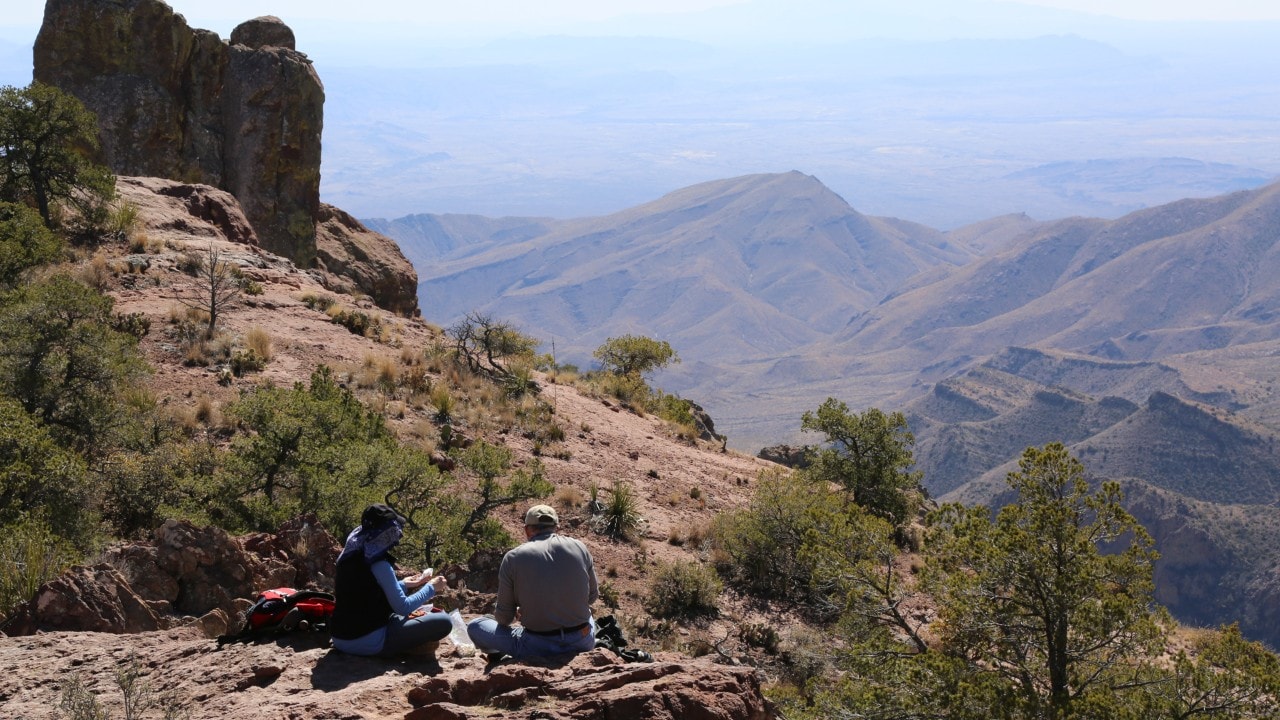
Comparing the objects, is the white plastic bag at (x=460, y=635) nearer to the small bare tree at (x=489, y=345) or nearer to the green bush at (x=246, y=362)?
the green bush at (x=246, y=362)

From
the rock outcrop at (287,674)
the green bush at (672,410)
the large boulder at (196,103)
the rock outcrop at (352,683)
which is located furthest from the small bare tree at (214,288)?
the rock outcrop at (352,683)

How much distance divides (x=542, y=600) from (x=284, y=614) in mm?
2161

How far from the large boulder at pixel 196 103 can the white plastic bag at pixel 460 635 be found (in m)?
27.5

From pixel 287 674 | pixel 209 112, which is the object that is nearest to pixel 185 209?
pixel 209 112

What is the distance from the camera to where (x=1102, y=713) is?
9.64 m

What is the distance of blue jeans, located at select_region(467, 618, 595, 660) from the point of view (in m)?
7.94

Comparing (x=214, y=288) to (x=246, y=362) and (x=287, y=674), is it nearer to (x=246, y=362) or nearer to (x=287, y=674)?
(x=246, y=362)

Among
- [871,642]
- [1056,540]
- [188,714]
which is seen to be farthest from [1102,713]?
[188,714]

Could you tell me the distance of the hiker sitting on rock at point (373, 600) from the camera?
25.4 ft

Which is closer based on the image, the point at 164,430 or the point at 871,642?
the point at 871,642

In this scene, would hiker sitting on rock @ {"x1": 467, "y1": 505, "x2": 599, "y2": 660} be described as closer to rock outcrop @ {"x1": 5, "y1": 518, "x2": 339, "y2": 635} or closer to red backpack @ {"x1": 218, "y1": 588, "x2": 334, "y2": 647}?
red backpack @ {"x1": 218, "y1": 588, "x2": 334, "y2": 647}

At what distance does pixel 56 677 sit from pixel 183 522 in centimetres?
263

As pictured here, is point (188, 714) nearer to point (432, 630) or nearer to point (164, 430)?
point (432, 630)

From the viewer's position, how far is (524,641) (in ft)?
26.2
